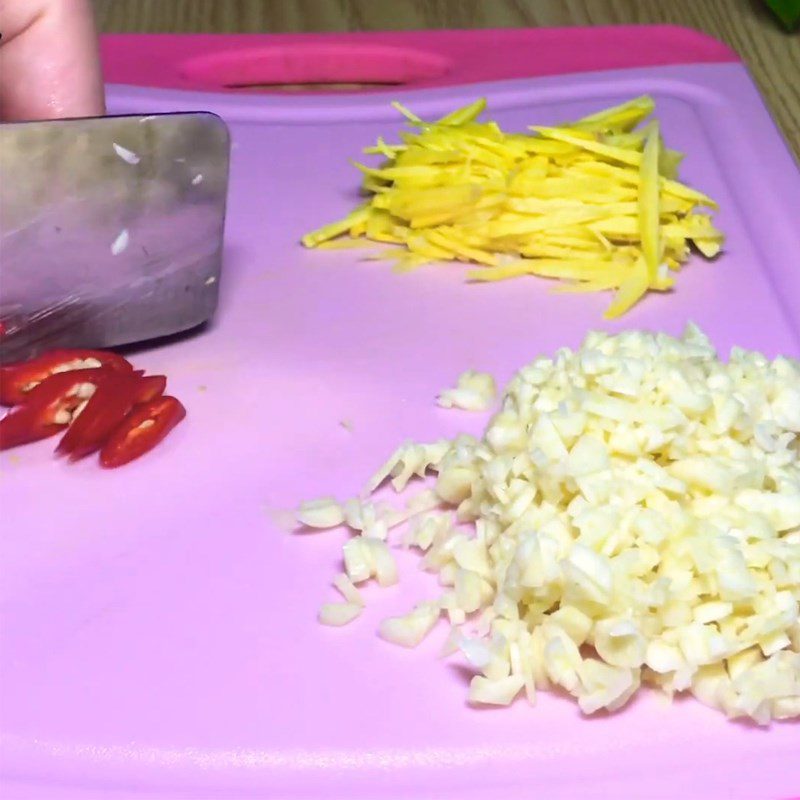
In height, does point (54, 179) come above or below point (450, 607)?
above

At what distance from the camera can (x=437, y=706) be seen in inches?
38.6

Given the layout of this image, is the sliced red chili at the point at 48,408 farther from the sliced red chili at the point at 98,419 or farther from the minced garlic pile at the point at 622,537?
the minced garlic pile at the point at 622,537

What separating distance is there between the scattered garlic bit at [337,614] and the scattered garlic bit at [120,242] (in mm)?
460

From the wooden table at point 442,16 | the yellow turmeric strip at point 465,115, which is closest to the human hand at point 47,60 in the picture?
the yellow turmeric strip at point 465,115

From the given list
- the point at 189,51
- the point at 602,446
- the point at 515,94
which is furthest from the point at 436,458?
the point at 189,51

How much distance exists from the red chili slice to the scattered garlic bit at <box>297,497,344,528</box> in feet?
0.61

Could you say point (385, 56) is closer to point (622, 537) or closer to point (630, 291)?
point (630, 291)

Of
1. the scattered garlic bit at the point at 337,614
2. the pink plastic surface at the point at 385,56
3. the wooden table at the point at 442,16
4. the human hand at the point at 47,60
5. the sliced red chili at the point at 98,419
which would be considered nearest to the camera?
the scattered garlic bit at the point at 337,614

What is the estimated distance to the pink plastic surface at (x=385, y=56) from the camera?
1937mm

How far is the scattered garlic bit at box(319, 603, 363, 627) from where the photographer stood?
41.3 inches

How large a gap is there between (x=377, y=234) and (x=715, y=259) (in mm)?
421

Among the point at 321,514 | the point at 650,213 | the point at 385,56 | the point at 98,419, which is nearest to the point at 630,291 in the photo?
the point at 650,213

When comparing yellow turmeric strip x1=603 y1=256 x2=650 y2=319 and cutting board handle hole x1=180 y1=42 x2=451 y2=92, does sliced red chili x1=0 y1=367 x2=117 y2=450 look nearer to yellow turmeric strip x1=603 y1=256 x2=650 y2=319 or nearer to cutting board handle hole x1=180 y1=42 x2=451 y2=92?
yellow turmeric strip x1=603 y1=256 x2=650 y2=319

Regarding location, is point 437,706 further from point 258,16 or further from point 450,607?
point 258,16
